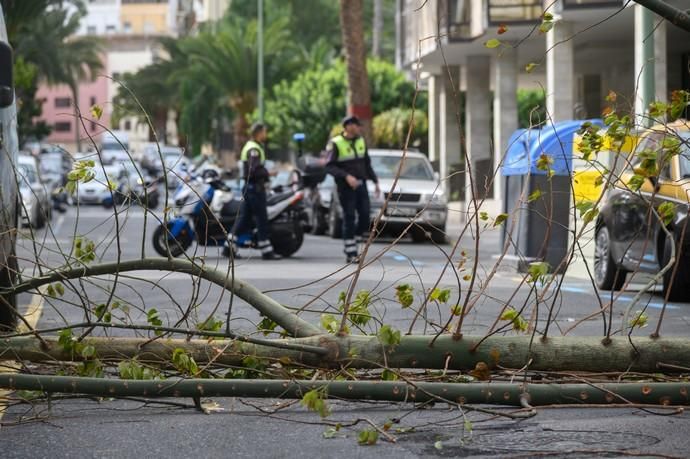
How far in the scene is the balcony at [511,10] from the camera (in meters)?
33.3

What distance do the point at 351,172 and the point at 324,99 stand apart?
3526cm

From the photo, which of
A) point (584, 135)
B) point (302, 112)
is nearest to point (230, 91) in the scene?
point (302, 112)

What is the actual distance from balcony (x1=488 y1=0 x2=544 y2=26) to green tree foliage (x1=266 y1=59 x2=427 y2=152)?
17675mm

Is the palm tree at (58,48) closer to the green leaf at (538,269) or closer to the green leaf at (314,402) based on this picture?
the green leaf at (538,269)

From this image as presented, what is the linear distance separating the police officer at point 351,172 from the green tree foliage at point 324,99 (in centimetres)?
3319

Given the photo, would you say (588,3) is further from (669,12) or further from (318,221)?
(669,12)

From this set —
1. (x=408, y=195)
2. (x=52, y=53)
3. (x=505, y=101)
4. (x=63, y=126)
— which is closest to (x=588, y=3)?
(x=408, y=195)

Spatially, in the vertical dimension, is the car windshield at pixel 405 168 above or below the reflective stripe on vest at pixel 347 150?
below

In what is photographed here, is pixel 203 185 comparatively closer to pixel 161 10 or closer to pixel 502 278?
pixel 502 278

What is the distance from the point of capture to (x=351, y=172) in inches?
722

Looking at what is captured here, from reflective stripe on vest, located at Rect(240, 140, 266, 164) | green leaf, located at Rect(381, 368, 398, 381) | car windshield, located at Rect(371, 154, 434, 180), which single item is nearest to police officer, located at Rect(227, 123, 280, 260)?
reflective stripe on vest, located at Rect(240, 140, 266, 164)

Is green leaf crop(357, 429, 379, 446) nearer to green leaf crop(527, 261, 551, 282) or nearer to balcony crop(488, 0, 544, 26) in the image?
green leaf crop(527, 261, 551, 282)

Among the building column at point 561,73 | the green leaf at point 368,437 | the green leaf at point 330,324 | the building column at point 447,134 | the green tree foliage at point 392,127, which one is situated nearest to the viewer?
the green leaf at point 368,437

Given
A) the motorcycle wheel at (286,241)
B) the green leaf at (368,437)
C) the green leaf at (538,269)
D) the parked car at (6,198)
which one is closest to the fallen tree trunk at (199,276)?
the parked car at (6,198)
